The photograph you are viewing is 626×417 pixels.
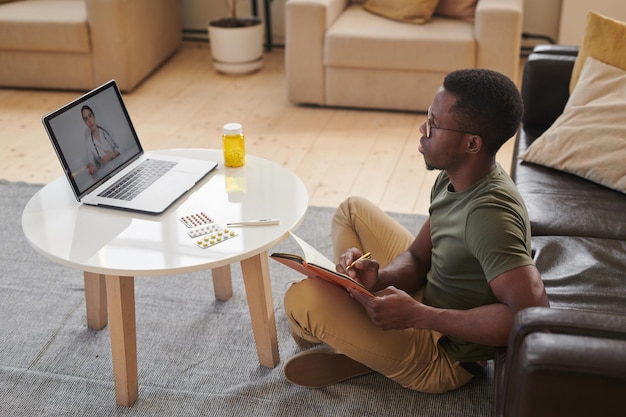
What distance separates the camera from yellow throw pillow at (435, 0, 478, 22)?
4.16 m

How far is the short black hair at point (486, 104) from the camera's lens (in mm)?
1668

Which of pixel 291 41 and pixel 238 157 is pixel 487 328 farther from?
pixel 291 41

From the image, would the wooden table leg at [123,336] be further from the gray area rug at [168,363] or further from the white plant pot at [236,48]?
the white plant pot at [236,48]

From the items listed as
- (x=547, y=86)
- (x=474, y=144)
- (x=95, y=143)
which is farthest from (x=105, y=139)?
(x=547, y=86)

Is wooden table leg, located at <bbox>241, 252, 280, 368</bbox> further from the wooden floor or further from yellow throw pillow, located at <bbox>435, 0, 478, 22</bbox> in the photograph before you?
yellow throw pillow, located at <bbox>435, 0, 478, 22</bbox>

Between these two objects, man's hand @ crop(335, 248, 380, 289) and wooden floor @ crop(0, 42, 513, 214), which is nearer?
man's hand @ crop(335, 248, 380, 289)

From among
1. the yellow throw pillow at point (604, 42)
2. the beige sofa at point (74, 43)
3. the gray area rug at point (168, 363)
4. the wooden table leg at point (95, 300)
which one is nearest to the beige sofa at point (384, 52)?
the beige sofa at point (74, 43)

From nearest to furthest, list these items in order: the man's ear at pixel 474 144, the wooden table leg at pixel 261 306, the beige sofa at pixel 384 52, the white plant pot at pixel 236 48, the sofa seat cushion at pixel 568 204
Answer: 1. the man's ear at pixel 474 144
2. the wooden table leg at pixel 261 306
3. the sofa seat cushion at pixel 568 204
4. the beige sofa at pixel 384 52
5. the white plant pot at pixel 236 48

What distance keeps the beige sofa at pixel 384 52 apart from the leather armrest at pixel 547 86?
1.06 m

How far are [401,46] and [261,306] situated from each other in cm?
219

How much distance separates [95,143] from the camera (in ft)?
7.07

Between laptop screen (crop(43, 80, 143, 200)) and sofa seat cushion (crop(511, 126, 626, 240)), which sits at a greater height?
laptop screen (crop(43, 80, 143, 200))

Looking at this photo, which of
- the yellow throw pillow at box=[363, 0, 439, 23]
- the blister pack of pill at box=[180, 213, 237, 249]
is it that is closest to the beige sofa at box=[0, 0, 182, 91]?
the yellow throw pillow at box=[363, 0, 439, 23]

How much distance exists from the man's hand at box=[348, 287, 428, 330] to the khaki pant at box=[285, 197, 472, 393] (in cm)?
8
